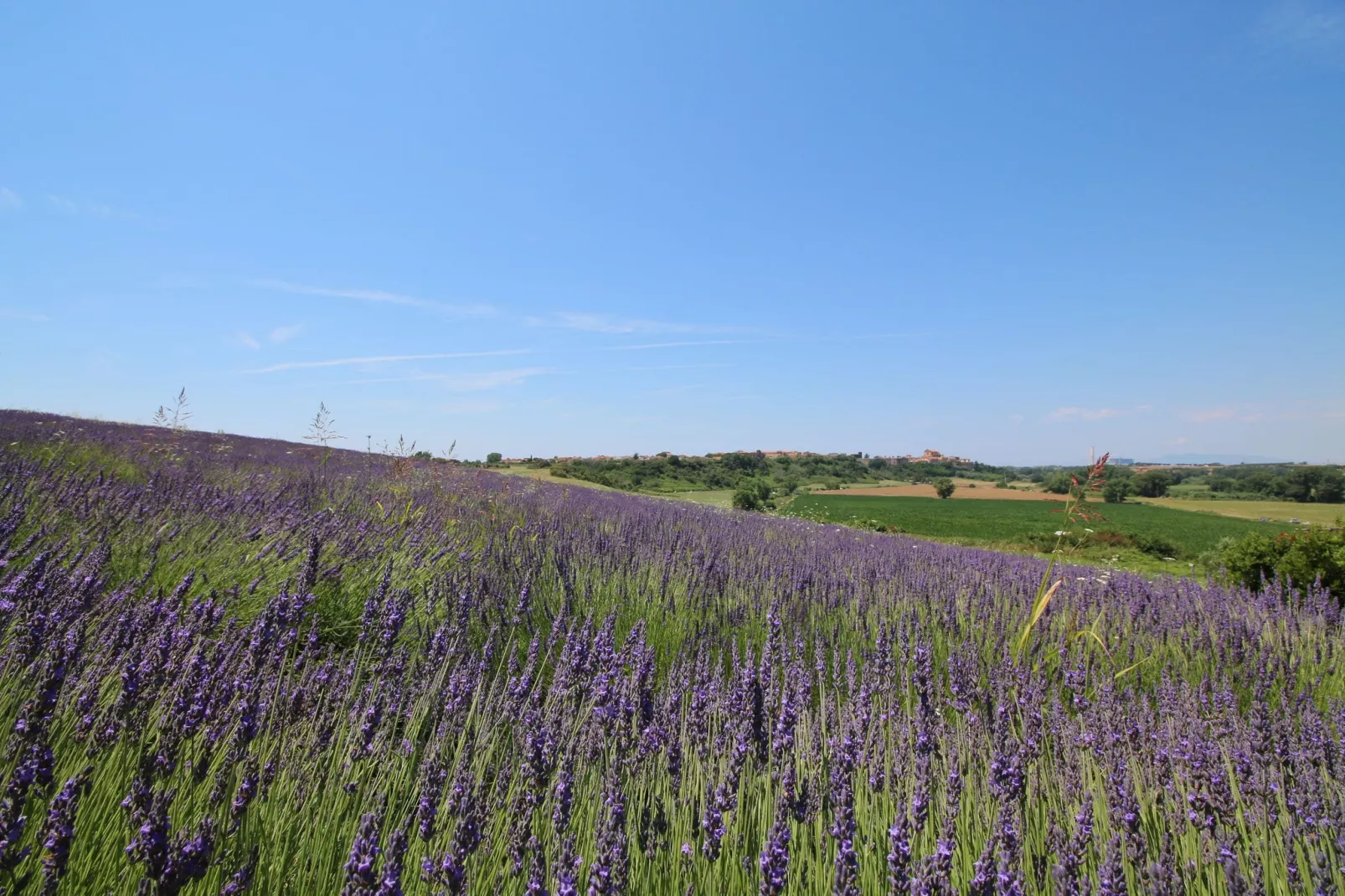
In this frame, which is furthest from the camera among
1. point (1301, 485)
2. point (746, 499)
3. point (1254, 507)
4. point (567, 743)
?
point (1301, 485)

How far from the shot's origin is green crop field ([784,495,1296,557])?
2200cm

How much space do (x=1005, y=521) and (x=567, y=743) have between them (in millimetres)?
31176

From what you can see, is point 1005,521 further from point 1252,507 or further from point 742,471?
point 742,471

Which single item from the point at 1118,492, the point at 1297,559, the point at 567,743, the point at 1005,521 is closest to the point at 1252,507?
the point at 1118,492

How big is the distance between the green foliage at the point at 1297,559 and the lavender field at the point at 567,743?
4.58 metres

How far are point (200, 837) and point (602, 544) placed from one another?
4055 mm

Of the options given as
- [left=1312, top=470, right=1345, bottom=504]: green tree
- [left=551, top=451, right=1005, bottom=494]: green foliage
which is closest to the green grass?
[left=551, top=451, right=1005, bottom=494]: green foliage

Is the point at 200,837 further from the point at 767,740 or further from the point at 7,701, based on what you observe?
the point at 767,740

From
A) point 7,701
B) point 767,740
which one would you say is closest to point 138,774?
point 7,701

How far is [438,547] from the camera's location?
15.4ft

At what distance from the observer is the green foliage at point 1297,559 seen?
732 centimetres

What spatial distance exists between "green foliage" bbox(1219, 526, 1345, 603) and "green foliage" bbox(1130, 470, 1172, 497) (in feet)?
135

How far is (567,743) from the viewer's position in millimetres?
1849

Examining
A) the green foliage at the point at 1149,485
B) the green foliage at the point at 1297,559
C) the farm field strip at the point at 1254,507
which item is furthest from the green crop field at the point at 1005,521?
the green foliage at the point at 1297,559
